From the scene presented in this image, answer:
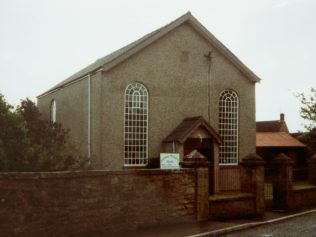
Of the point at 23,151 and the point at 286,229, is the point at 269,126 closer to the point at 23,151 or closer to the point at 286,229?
the point at 23,151

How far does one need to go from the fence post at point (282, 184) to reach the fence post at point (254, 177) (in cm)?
161

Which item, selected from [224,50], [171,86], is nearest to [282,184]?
[171,86]

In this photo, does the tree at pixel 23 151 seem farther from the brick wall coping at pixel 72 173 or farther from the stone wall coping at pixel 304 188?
the stone wall coping at pixel 304 188

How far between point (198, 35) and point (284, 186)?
→ 1008cm

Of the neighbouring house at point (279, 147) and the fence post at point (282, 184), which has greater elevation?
the neighbouring house at point (279, 147)

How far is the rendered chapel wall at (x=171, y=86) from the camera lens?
2183 cm

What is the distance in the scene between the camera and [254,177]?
1612cm

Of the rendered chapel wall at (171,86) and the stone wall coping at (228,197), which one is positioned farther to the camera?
the rendered chapel wall at (171,86)

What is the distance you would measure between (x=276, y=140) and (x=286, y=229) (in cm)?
2799

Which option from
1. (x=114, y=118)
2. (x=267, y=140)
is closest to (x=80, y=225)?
(x=114, y=118)

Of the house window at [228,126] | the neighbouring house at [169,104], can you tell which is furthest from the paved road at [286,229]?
the house window at [228,126]

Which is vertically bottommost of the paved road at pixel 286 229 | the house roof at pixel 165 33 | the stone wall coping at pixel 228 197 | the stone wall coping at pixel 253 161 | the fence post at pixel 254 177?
the paved road at pixel 286 229

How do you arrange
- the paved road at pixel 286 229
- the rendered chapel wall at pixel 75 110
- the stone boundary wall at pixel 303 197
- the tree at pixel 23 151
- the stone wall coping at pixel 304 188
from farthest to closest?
the rendered chapel wall at pixel 75 110, the stone wall coping at pixel 304 188, the stone boundary wall at pixel 303 197, the tree at pixel 23 151, the paved road at pixel 286 229

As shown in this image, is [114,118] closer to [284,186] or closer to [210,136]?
[210,136]
